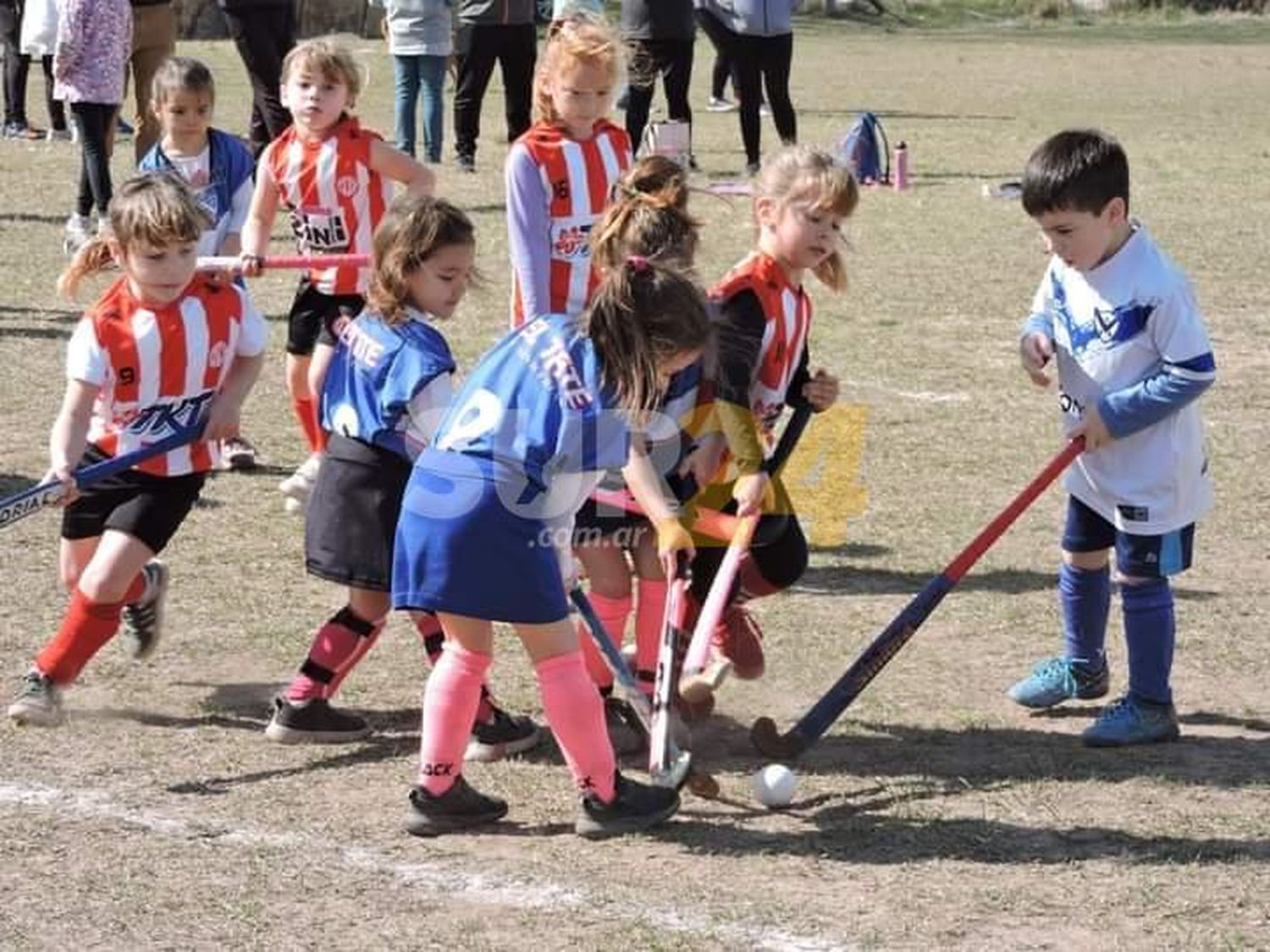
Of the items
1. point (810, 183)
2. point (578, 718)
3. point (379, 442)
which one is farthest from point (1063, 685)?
point (379, 442)

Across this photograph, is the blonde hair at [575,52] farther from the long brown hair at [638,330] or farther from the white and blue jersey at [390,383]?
the long brown hair at [638,330]

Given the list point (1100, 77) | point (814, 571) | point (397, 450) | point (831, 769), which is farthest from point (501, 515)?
point (1100, 77)

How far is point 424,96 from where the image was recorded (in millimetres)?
16125

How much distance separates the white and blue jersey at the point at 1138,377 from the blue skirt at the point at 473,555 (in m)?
1.46

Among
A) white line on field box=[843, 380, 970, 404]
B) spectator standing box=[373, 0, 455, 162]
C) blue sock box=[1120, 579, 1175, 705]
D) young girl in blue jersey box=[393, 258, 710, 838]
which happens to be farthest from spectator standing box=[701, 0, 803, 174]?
young girl in blue jersey box=[393, 258, 710, 838]

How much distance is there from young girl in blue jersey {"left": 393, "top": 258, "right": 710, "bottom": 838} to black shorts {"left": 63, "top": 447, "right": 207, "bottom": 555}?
1.03 meters

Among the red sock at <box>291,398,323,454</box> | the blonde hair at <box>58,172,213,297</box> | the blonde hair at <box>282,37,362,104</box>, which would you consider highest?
the blonde hair at <box>282,37,362,104</box>

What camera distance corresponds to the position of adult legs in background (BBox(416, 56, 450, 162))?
15969 mm

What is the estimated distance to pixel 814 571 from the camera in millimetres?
7004

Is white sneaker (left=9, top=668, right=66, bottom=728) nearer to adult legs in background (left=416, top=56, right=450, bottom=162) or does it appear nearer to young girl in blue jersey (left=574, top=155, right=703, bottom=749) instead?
young girl in blue jersey (left=574, top=155, right=703, bottom=749)

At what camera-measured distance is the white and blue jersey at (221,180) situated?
7695 mm

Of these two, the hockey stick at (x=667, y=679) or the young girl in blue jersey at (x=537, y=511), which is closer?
the young girl in blue jersey at (x=537, y=511)

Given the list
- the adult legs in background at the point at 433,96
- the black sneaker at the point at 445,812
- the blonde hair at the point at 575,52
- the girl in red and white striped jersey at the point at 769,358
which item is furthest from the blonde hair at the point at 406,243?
the adult legs in background at the point at 433,96

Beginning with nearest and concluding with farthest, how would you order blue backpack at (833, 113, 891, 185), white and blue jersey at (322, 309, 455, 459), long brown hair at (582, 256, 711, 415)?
long brown hair at (582, 256, 711, 415) < white and blue jersey at (322, 309, 455, 459) < blue backpack at (833, 113, 891, 185)
